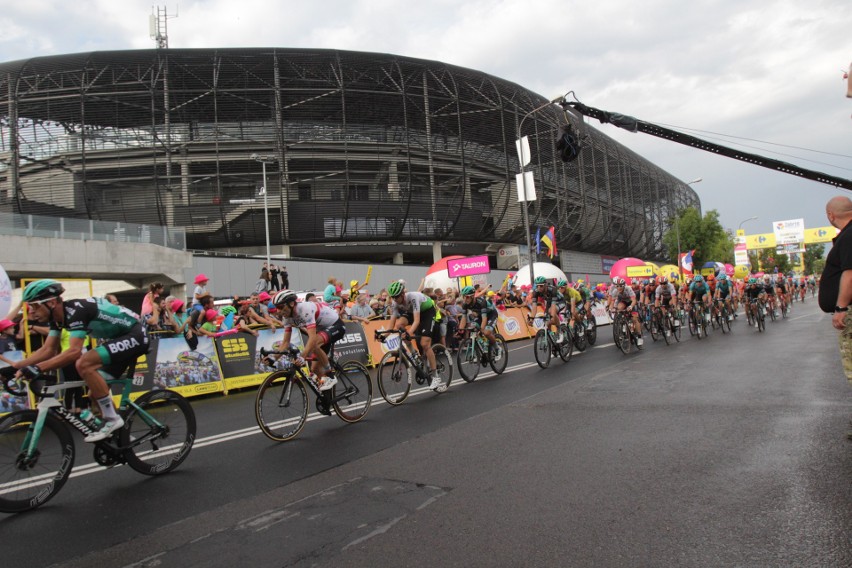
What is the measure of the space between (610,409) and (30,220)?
2385 cm

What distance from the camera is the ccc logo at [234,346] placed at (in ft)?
34.4

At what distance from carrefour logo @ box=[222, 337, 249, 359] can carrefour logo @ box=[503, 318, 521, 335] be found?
1016cm

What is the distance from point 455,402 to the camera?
7.88 meters

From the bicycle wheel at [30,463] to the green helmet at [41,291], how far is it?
90 centimetres

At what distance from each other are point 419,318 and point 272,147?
33929 millimetres

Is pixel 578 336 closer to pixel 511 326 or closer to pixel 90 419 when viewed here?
pixel 511 326

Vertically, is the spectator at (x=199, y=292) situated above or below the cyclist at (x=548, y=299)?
above

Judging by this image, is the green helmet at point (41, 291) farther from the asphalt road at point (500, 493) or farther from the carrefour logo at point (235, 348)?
the carrefour logo at point (235, 348)

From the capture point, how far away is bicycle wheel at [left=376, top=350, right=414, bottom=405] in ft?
26.1

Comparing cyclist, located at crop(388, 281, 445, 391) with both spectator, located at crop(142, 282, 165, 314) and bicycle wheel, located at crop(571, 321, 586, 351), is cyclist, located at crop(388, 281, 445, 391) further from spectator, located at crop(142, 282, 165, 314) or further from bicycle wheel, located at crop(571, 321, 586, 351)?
bicycle wheel, located at crop(571, 321, 586, 351)

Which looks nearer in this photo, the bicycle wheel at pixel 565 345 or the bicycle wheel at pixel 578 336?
the bicycle wheel at pixel 565 345

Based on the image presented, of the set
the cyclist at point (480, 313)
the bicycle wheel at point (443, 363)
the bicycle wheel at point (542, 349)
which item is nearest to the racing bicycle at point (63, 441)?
the bicycle wheel at point (443, 363)

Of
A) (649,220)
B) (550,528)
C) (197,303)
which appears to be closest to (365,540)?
(550,528)

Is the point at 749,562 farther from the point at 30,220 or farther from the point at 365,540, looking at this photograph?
the point at 30,220
